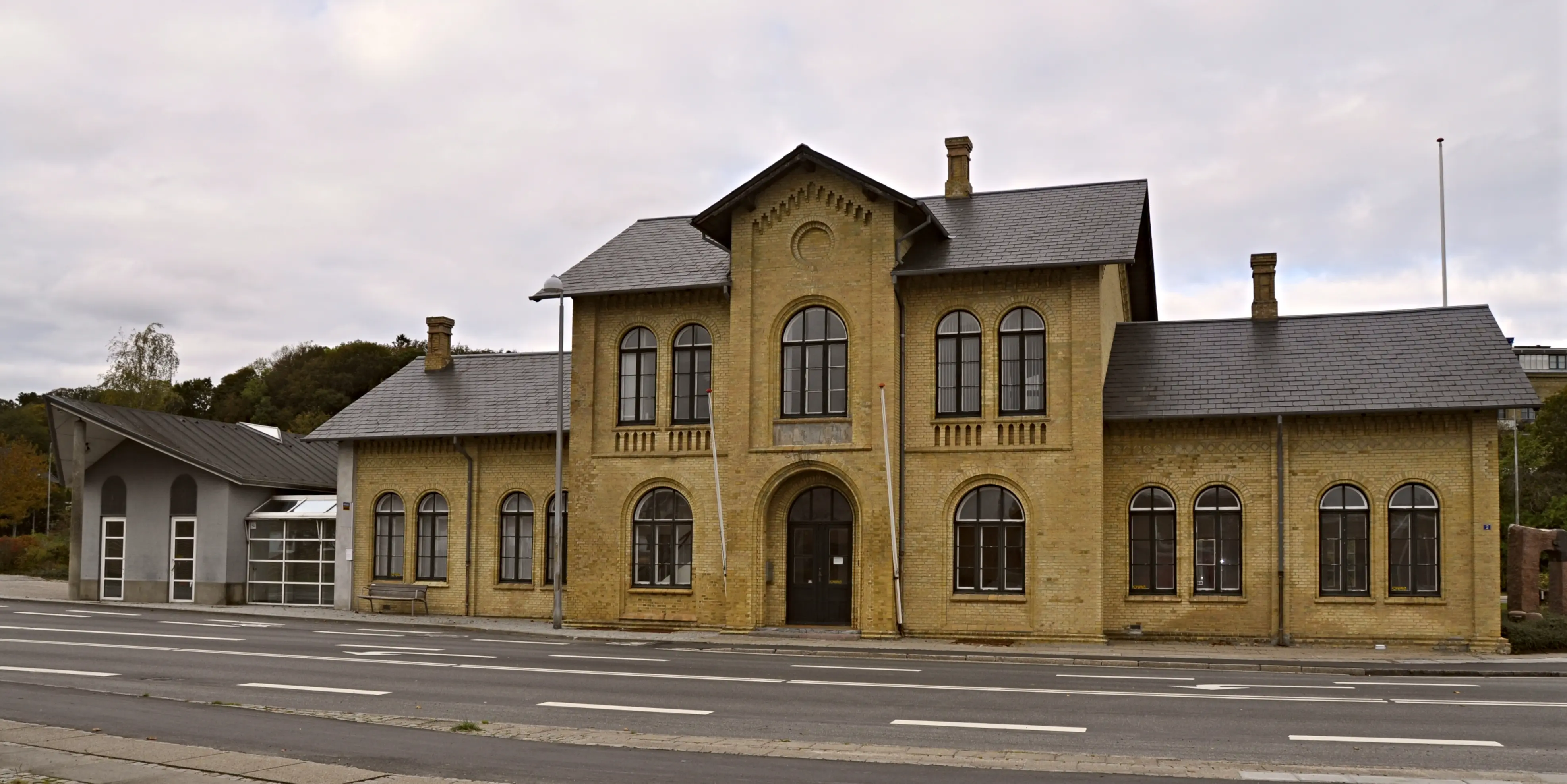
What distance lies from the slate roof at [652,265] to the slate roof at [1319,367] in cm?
899

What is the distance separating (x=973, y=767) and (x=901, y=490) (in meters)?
14.9

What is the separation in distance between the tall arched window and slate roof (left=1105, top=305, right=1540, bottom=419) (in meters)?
16.7

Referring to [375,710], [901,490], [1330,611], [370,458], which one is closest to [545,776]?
[375,710]

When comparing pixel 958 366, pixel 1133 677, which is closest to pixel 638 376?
pixel 958 366

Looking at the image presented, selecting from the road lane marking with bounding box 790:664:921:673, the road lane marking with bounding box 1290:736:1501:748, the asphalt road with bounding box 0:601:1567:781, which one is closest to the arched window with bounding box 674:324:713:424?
the asphalt road with bounding box 0:601:1567:781

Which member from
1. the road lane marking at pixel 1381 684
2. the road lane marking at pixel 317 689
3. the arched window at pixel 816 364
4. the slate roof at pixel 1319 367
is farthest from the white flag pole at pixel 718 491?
the road lane marking at pixel 1381 684

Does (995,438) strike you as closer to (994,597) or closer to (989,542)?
(989,542)

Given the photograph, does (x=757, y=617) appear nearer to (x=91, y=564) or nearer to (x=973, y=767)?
(x=973, y=767)

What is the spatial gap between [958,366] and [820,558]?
16.1 ft

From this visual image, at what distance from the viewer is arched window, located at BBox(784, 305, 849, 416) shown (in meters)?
26.4

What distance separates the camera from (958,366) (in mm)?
25859

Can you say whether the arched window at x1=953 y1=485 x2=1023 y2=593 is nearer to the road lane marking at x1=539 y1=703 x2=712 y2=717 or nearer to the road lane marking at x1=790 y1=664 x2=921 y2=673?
the road lane marking at x1=790 y1=664 x2=921 y2=673

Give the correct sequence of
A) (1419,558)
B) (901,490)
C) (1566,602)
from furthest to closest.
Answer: (1566,602) < (901,490) < (1419,558)

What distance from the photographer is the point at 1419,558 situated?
23.8m
